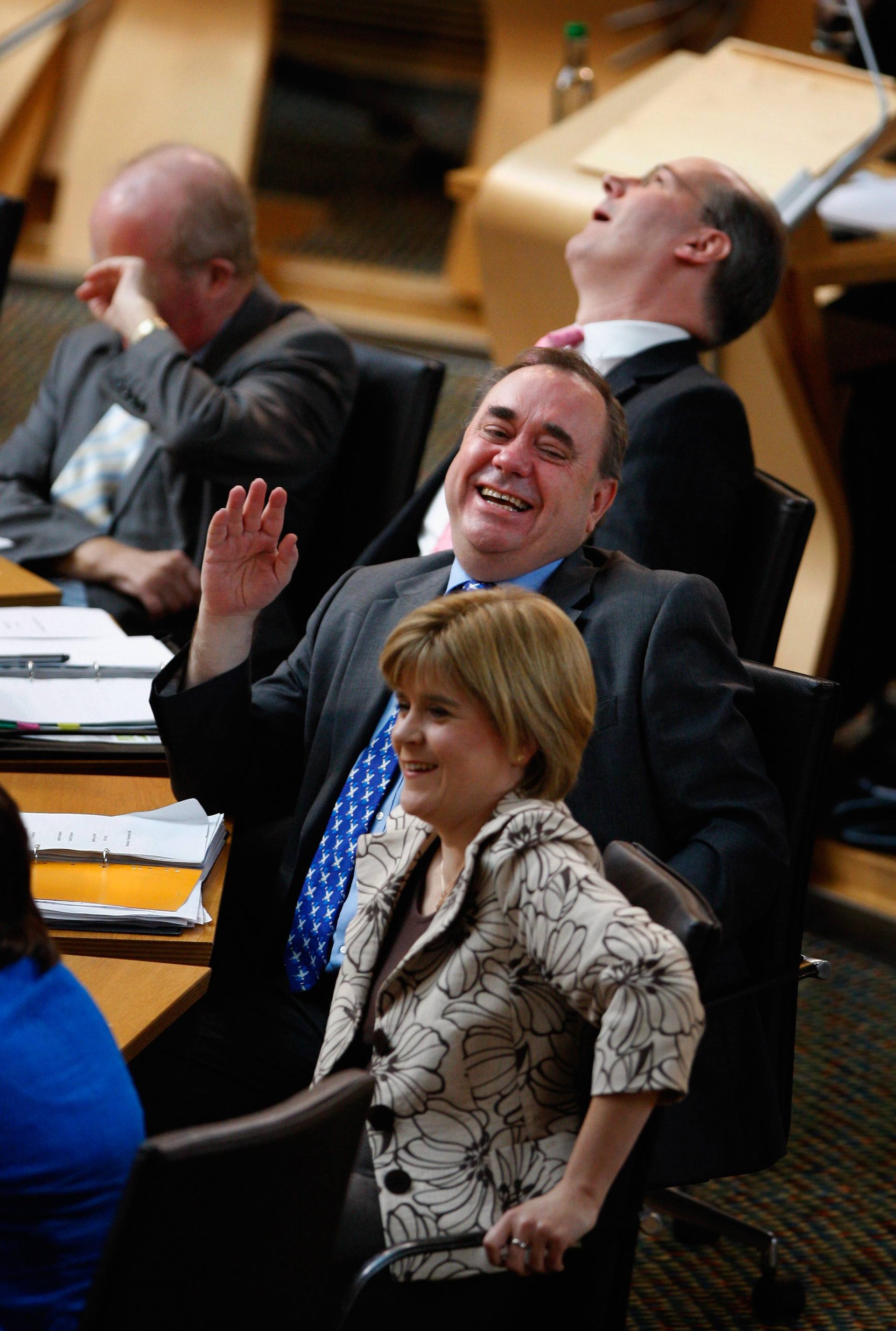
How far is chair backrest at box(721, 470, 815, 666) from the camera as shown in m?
2.07

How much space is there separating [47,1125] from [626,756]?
77 centimetres

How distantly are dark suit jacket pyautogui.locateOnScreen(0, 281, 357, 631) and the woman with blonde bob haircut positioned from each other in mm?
1335

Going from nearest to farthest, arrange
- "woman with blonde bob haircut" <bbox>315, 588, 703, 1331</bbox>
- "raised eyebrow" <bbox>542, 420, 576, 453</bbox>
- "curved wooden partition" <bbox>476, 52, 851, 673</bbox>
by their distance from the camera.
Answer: "woman with blonde bob haircut" <bbox>315, 588, 703, 1331</bbox> → "raised eyebrow" <bbox>542, 420, 576, 453</bbox> → "curved wooden partition" <bbox>476, 52, 851, 673</bbox>

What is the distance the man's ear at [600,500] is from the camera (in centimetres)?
184

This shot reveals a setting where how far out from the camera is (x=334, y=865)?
5.78 feet

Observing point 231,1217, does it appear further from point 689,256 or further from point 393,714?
point 689,256

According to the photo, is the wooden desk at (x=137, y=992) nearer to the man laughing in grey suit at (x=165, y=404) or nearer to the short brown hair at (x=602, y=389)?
the short brown hair at (x=602, y=389)

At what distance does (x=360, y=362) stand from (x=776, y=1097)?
163 centimetres

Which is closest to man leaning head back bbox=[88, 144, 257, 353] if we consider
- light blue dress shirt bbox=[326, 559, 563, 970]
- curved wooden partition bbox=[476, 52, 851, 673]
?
curved wooden partition bbox=[476, 52, 851, 673]

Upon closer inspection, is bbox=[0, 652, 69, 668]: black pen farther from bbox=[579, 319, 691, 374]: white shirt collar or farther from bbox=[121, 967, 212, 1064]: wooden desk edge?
bbox=[579, 319, 691, 374]: white shirt collar

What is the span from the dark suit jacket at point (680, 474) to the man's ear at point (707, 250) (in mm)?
211

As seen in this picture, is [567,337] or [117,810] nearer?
[117,810]

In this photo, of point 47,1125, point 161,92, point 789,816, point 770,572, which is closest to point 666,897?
point 789,816

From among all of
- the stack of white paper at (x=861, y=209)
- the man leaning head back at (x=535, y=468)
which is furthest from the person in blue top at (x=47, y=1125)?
the stack of white paper at (x=861, y=209)
